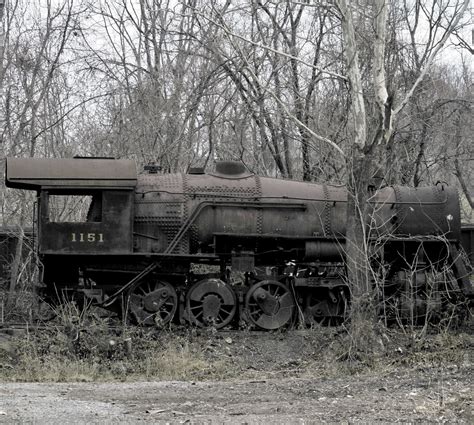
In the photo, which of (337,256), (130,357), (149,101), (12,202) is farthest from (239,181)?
(12,202)

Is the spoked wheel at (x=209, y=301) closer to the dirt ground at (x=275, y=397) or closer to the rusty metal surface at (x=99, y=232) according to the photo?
the rusty metal surface at (x=99, y=232)

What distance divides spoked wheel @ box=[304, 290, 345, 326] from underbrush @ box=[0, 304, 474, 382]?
1.47 metres

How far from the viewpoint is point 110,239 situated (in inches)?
548

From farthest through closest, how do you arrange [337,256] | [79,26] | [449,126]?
[449,126]
[79,26]
[337,256]

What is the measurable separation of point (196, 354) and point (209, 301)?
255 centimetres

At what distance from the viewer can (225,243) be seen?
1463 centimetres

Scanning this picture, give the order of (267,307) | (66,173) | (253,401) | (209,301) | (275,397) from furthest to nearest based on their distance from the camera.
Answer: (267,307)
(209,301)
(66,173)
(275,397)
(253,401)

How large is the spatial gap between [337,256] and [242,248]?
184 cm

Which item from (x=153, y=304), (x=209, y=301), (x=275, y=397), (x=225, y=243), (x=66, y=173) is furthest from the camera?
(x=225, y=243)

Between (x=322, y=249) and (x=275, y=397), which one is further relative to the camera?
(x=322, y=249)


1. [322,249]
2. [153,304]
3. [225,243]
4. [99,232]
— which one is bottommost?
[153,304]

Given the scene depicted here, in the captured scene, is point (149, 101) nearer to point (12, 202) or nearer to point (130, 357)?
point (12, 202)

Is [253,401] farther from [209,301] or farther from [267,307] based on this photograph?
[267,307]

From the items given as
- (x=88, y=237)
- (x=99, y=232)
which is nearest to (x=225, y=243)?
(x=99, y=232)
